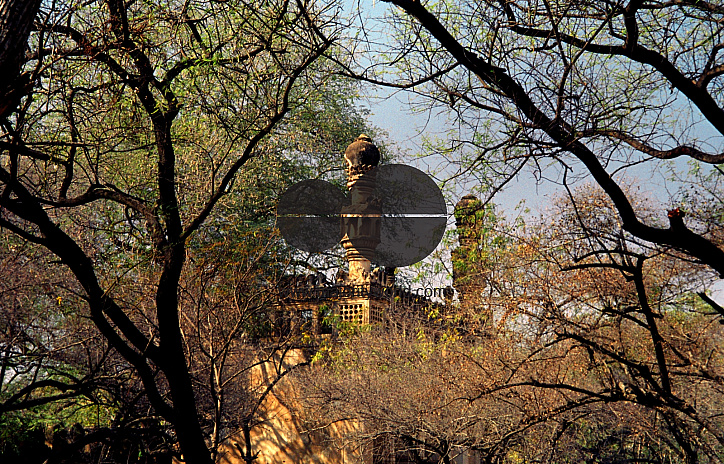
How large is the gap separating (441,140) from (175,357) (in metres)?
3.48

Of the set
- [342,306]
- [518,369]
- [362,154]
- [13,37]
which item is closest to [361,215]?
[362,154]

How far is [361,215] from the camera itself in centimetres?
1950

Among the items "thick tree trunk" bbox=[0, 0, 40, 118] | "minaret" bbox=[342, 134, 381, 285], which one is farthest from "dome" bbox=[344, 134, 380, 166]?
"thick tree trunk" bbox=[0, 0, 40, 118]

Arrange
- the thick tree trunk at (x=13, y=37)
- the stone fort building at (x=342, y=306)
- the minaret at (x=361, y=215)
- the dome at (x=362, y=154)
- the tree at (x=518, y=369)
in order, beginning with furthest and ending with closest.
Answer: the dome at (x=362, y=154)
the minaret at (x=361, y=215)
the stone fort building at (x=342, y=306)
the tree at (x=518, y=369)
the thick tree trunk at (x=13, y=37)

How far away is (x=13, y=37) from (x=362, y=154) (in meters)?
16.0

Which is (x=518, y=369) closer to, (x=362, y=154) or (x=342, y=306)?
(x=342, y=306)

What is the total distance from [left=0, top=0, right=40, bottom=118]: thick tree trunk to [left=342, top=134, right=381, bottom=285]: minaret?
1522 centimetres

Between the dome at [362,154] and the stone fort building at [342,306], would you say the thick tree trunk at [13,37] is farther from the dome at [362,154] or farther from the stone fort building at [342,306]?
the dome at [362,154]

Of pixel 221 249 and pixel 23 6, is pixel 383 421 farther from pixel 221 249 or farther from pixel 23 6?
pixel 23 6

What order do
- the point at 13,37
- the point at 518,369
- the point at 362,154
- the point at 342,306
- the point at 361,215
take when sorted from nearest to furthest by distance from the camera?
the point at 13,37 < the point at 518,369 < the point at 342,306 < the point at 361,215 < the point at 362,154

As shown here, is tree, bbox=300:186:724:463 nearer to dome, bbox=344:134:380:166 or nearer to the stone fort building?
the stone fort building

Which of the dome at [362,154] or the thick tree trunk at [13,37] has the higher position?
the dome at [362,154]

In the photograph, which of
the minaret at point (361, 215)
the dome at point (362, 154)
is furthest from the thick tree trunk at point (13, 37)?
the dome at point (362, 154)

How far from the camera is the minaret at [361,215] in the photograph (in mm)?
19359
